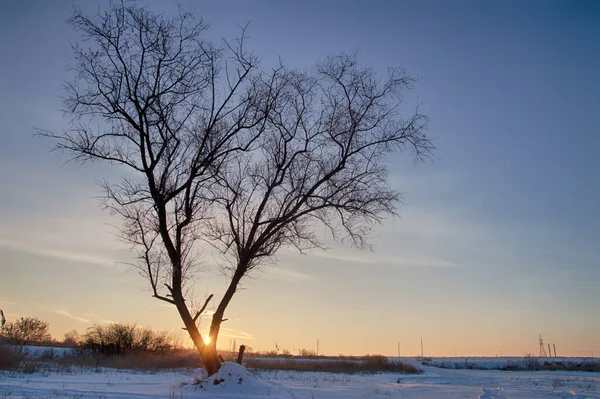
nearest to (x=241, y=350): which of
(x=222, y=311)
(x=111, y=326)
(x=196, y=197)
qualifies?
(x=222, y=311)

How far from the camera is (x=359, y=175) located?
17.2 m

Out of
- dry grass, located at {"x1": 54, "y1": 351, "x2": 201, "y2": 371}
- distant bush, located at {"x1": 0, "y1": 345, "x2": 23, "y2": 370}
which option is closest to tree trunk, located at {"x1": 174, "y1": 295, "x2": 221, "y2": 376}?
distant bush, located at {"x1": 0, "y1": 345, "x2": 23, "y2": 370}

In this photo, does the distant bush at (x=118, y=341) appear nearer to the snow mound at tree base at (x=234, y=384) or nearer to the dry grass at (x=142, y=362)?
the dry grass at (x=142, y=362)

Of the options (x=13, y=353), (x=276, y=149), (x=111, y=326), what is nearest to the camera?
(x=276, y=149)

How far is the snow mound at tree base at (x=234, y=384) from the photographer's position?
14.6 metres

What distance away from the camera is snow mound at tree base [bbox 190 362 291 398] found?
48.0ft

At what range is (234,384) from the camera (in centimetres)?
1492

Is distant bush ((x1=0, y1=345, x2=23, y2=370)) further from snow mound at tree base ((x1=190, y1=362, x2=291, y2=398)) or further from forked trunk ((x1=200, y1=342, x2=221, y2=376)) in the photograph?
snow mound at tree base ((x1=190, y1=362, x2=291, y2=398))

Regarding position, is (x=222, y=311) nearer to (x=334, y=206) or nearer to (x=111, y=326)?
(x=334, y=206)

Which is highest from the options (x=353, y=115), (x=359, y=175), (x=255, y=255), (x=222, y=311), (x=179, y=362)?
(x=353, y=115)

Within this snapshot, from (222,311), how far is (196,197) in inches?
159

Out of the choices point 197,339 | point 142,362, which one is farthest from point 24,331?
point 197,339

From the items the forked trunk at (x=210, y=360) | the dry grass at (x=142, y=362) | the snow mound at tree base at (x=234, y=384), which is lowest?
the dry grass at (x=142, y=362)

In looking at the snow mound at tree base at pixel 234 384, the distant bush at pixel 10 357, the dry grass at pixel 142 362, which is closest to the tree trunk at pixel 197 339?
the snow mound at tree base at pixel 234 384
